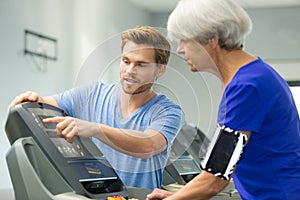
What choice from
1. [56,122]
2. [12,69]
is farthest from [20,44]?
[56,122]

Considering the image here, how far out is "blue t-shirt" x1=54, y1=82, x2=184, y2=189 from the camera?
170 cm

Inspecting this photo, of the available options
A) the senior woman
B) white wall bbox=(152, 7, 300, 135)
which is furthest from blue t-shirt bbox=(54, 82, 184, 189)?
white wall bbox=(152, 7, 300, 135)

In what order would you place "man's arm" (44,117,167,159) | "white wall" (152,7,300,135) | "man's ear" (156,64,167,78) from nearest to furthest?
"man's arm" (44,117,167,159)
"man's ear" (156,64,167,78)
"white wall" (152,7,300,135)

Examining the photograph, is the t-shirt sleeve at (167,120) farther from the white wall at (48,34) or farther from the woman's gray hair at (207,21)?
the white wall at (48,34)

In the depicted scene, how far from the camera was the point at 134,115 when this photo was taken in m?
1.70

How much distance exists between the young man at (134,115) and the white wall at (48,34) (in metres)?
3.28

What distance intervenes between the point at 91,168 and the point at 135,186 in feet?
0.45

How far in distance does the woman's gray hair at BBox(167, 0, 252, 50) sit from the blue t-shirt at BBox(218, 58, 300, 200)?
4.0 inches

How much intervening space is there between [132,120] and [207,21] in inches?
14.5

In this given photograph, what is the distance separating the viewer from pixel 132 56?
1.67m

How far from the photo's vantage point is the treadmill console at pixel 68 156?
162 cm

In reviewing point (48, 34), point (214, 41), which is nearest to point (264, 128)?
point (214, 41)

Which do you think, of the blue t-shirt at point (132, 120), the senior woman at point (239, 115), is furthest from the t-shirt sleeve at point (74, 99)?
the senior woman at point (239, 115)

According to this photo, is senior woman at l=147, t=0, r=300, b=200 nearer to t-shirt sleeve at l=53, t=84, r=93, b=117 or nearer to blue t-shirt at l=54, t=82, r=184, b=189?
blue t-shirt at l=54, t=82, r=184, b=189
